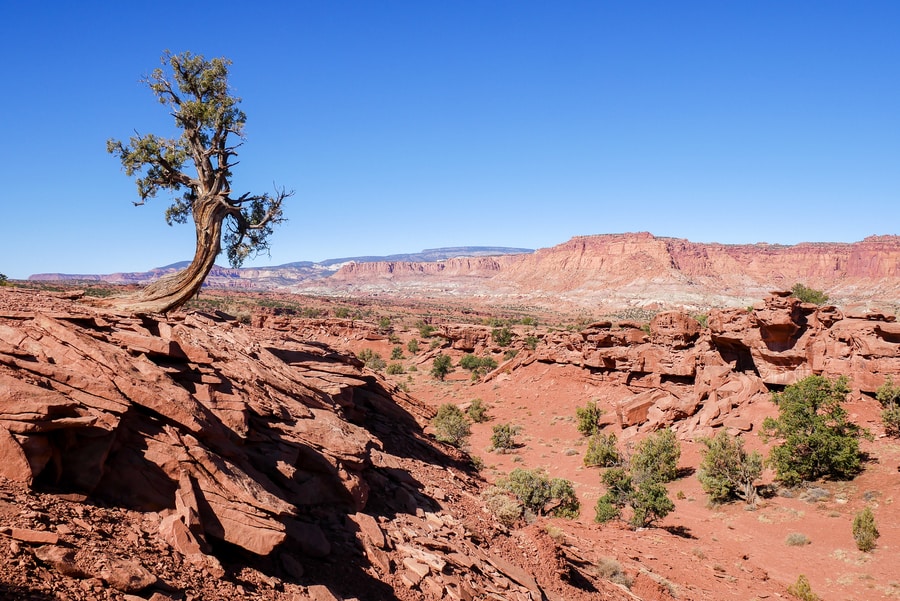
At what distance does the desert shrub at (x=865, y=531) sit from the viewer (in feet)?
46.1

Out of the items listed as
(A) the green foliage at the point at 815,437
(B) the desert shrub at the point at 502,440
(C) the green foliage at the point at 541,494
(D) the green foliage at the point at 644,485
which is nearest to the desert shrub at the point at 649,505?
(D) the green foliage at the point at 644,485

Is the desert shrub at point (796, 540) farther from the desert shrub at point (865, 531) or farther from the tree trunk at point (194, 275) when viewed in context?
the tree trunk at point (194, 275)

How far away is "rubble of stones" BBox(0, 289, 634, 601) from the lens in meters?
5.29

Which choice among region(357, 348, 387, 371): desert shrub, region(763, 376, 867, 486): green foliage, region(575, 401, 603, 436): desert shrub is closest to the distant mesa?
region(357, 348, 387, 371): desert shrub

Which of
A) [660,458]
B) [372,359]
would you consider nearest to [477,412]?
[660,458]

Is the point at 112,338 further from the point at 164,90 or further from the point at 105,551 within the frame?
the point at 164,90

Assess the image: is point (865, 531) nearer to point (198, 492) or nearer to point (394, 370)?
point (198, 492)

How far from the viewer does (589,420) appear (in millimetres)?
29016

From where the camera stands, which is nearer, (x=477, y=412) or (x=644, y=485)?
(x=644, y=485)

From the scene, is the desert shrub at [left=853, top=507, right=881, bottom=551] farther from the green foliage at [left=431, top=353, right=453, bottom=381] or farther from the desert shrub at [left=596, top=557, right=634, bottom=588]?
the green foliage at [left=431, top=353, right=453, bottom=381]

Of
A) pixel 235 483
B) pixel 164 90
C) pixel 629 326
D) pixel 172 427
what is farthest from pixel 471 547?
pixel 629 326

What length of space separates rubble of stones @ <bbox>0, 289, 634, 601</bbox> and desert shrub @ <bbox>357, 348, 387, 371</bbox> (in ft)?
121

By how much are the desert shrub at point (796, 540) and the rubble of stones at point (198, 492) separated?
7.89 metres

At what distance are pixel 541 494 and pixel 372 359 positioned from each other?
3571cm
